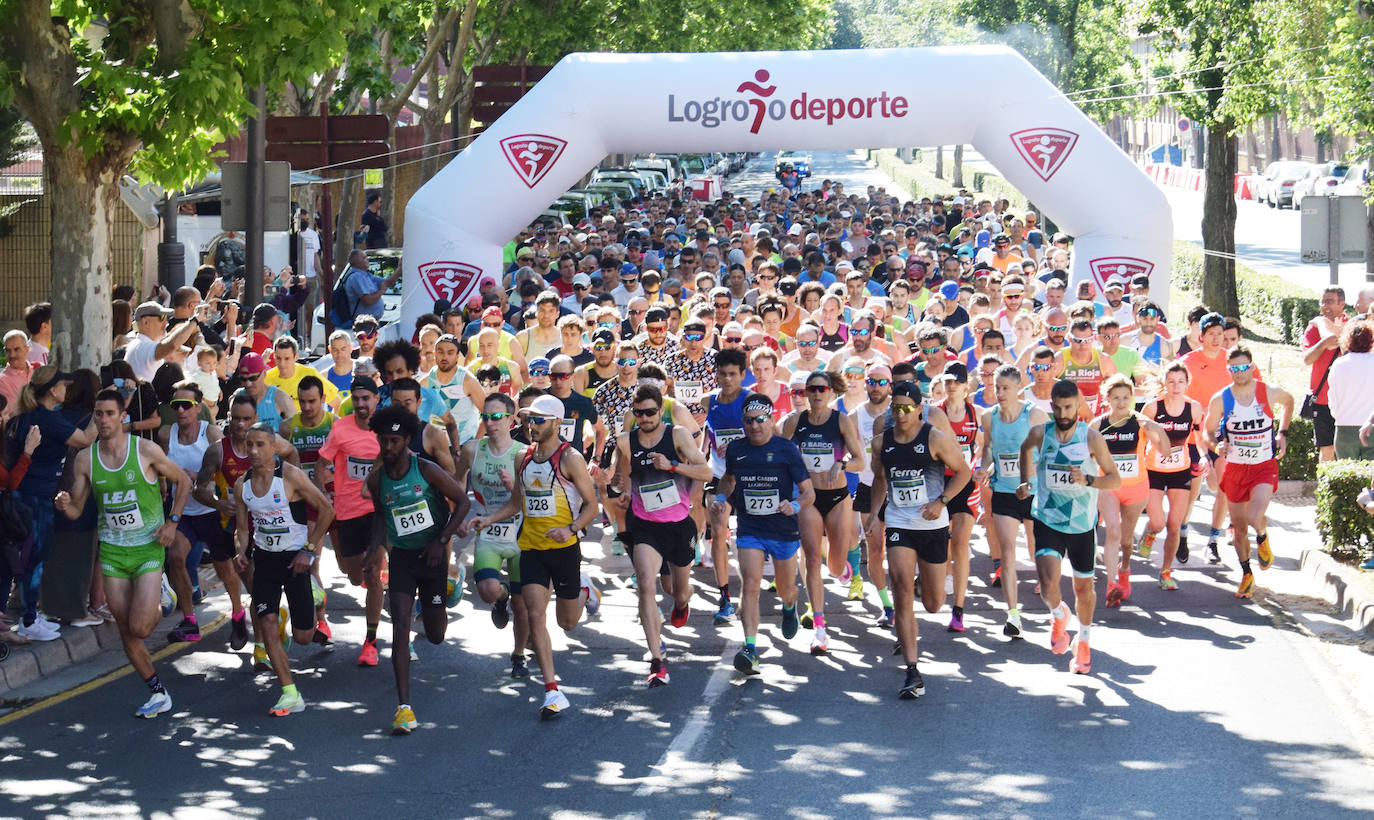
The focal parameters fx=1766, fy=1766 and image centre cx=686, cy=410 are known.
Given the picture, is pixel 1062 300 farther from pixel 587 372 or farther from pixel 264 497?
pixel 264 497

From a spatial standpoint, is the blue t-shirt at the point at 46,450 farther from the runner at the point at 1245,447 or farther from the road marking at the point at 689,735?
the runner at the point at 1245,447

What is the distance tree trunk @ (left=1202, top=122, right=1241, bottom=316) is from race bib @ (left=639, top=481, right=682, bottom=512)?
1786 centimetres

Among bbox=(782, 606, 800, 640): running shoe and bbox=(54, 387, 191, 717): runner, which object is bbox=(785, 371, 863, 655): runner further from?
bbox=(54, 387, 191, 717): runner

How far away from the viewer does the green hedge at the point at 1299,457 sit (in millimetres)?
15289

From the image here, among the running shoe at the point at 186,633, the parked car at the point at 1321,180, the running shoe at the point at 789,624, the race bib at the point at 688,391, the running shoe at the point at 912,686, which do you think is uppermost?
the parked car at the point at 1321,180

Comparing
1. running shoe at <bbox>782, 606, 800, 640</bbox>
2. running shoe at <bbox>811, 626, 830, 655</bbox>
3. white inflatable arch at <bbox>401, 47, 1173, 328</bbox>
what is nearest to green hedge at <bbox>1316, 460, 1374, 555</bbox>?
running shoe at <bbox>811, 626, 830, 655</bbox>

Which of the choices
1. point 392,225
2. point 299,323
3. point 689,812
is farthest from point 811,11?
point 689,812

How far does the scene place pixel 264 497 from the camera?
30.2 feet

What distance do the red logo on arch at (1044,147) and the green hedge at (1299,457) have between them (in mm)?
3739

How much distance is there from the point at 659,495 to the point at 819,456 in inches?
47.5

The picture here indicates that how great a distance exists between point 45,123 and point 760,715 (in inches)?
263

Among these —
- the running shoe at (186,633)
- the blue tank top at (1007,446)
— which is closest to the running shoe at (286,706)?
the running shoe at (186,633)

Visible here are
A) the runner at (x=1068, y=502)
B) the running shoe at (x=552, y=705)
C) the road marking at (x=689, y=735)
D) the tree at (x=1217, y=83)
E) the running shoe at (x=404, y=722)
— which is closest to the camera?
the road marking at (x=689, y=735)

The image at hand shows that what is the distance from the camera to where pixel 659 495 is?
9.73 meters
